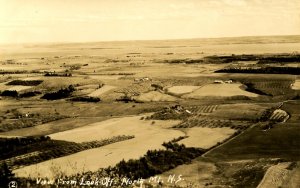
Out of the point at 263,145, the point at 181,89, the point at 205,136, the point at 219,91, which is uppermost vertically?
the point at 219,91

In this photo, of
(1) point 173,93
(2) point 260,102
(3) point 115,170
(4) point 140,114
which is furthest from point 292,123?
(1) point 173,93

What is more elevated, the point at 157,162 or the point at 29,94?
the point at 157,162

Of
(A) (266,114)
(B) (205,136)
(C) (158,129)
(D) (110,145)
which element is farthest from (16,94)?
(A) (266,114)

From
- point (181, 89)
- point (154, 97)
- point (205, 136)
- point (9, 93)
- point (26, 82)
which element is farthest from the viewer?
point (26, 82)

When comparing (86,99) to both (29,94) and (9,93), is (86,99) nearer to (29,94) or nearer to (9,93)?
(29,94)

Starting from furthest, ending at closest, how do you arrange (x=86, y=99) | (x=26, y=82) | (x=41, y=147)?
(x=26, y=82) → (x=86, y=99) → (x=41, y=147)

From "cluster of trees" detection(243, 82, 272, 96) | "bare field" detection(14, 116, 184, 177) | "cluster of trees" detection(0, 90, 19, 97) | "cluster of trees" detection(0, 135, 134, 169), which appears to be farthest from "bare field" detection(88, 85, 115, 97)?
"cluster of trees" detection(0, 135, 134, 169)
